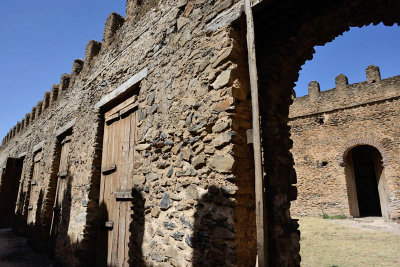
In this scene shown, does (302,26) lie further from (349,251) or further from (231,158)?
(349,251)

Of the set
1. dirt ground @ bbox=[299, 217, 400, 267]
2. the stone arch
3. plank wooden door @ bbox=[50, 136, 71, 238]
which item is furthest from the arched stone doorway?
plank wooden door @ bbox=[50, 136, 71, 238]

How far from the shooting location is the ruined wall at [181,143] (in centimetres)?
236

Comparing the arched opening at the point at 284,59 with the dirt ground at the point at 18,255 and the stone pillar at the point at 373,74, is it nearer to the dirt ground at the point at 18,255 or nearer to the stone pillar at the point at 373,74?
the dirt ground at the point at 18,255

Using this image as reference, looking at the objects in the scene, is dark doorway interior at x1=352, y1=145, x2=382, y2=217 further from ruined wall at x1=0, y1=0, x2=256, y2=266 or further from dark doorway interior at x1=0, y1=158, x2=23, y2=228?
dark doorway interior at x1=0, y1=158, x2=23, y2=228

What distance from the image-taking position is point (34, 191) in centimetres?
871

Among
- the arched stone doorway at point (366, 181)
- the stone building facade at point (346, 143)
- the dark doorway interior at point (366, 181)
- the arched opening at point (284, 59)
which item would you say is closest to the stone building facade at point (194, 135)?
the arched opening at point (284, 59)

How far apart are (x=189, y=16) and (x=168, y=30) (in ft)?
1.55

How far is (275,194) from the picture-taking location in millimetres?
2498

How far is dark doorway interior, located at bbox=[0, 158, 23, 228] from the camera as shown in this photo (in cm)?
1195

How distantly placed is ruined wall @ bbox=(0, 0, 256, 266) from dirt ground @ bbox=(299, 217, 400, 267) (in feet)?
12.5

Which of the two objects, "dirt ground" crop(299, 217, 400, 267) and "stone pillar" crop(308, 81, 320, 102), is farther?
"stone pillar" crop(308, 81, 320, 102)

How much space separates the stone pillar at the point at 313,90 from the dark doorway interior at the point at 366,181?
12.3 ft

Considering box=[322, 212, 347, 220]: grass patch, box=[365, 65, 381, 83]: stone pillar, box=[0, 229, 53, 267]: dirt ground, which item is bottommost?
box=[0, 229, 53, 267]: dirt ground

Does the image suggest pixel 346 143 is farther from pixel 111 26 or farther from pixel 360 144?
pixel 111 26
